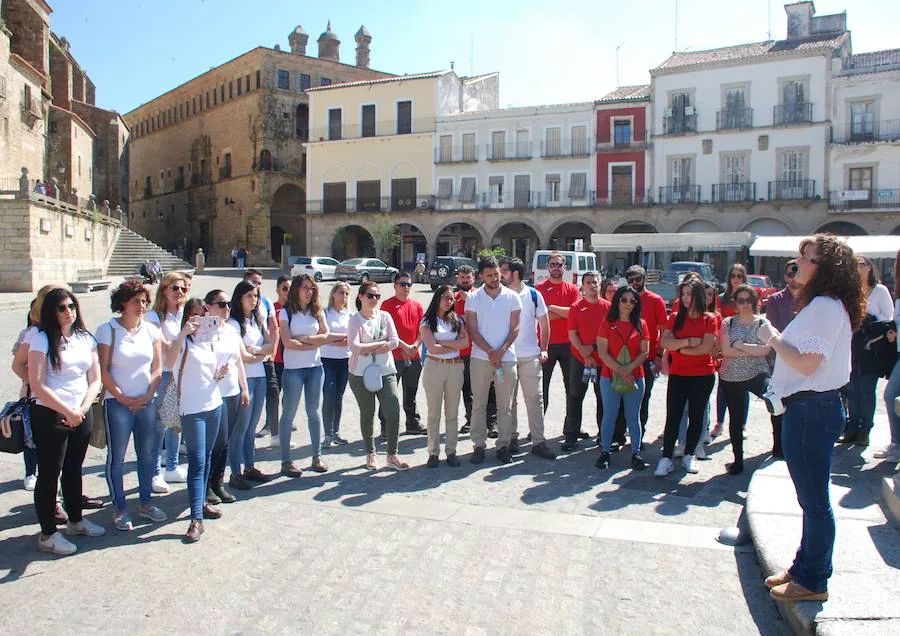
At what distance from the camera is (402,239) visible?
145 feet

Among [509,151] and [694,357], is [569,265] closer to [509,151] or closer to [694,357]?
[509,151]

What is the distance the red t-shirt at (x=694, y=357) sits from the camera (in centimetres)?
639

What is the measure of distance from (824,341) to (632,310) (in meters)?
3.13

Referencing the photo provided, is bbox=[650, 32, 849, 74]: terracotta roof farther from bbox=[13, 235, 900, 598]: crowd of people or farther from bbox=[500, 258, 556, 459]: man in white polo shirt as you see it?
bbox=[500, 258, 556, 459]: man in white polo shirt

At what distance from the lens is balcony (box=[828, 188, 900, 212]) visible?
32.4m

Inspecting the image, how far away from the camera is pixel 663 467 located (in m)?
6.31

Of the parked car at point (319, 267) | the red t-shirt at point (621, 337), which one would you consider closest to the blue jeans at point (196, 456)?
the red t-shirt at point (621, 337)

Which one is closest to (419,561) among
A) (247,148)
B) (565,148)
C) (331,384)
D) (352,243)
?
(331,384)

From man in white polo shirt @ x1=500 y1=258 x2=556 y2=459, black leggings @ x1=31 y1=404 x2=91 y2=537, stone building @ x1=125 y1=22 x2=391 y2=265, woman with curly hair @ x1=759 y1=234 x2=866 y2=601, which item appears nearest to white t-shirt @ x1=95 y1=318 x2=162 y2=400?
black leggings @ x1=31 y1=404 x2=91 y2=537

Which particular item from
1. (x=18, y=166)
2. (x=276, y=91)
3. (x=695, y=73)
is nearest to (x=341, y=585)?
(x=18, y=166)

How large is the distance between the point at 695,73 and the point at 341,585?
36592mm

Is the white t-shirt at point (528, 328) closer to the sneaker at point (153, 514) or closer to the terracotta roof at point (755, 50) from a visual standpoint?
the sneaker at point (153, 514)

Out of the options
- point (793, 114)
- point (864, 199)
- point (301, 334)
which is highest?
point (793, 114)

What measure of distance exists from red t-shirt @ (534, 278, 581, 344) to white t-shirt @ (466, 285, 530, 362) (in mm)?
1157
